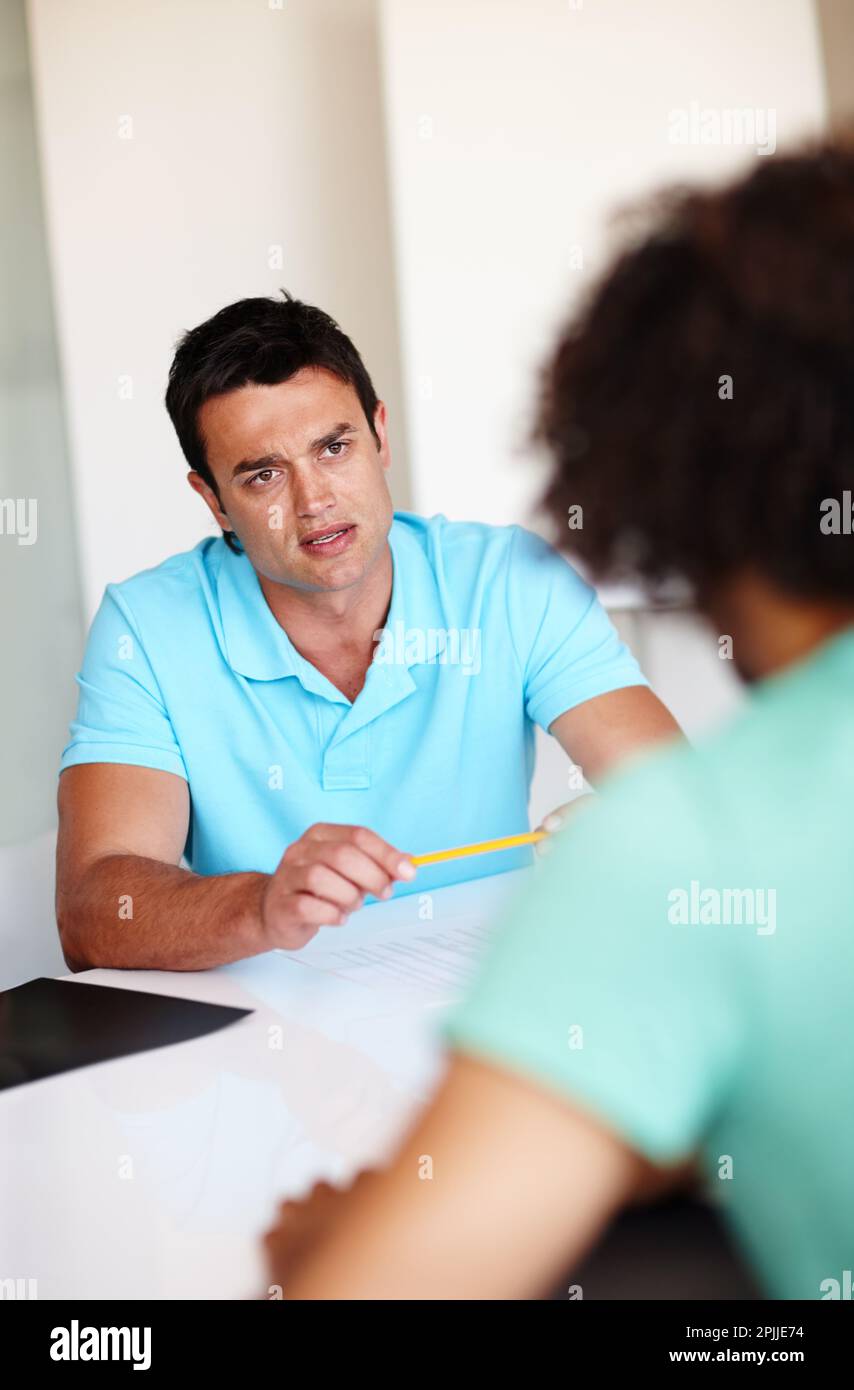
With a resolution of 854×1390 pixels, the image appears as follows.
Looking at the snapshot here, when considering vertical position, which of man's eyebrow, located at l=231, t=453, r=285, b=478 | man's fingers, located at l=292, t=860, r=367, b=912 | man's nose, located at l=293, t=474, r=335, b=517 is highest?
man's eyebrow, located at l=231, t=453, r=285, b=478

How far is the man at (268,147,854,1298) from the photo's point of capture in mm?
453

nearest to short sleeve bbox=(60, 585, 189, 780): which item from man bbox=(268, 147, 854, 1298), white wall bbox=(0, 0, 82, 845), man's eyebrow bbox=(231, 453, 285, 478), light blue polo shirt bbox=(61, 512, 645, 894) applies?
light blue polo shirt bbox=(61, 512, 645, 894)

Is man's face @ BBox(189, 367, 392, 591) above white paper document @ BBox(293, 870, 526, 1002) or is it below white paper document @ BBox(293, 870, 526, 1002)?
above

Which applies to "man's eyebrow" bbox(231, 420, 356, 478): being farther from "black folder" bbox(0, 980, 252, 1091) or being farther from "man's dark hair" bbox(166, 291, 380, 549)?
"black folder" bbox(0, 980, 252, 1091)

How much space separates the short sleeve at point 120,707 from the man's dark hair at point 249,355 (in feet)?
0.80

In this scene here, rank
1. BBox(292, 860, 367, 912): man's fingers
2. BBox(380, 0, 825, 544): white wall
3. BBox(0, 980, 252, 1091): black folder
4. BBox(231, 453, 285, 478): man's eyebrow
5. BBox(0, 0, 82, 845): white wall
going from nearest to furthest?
Answer: BBox(0, 980, 252, 1091): black folder → BBox(292, 860, 367, 912): man's fingers → BBox(231, 453, 285, 478): man's eyebrow → BBox(380, 0, 825, 544): white wall → BBox(0, 0, 82, 845): white wall

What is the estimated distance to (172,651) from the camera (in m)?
1.74

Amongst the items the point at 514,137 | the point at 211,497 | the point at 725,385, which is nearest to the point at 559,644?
the point at 211,497

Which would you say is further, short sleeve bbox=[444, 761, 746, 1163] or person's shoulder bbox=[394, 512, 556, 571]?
person's shoulder bbox=[394, 512, 556, 571]

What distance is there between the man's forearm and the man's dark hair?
0.61m

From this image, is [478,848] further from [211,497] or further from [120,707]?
[211,497]

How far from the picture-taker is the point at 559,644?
1.80 meters

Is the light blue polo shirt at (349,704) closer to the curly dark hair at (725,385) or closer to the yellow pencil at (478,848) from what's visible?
the yellow pencil at (478,848)

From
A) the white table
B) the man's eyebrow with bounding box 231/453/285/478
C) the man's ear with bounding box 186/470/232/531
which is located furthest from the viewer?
the man's ear with bounding box 186/470/232/531
